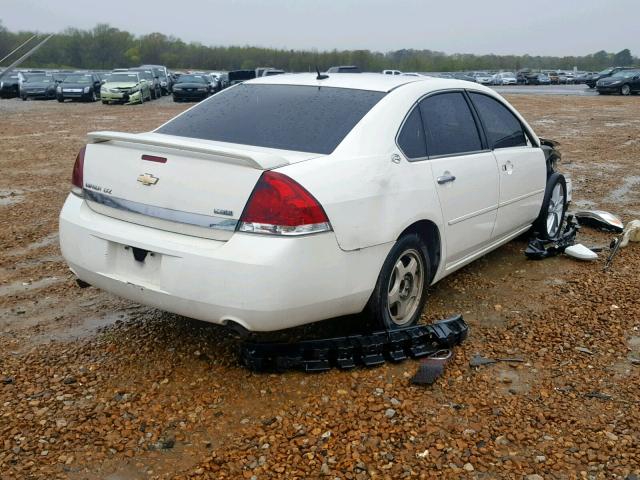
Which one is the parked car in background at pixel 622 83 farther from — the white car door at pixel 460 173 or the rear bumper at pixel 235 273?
the rear bumper at pixel 235 273

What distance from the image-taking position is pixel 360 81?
433 cm

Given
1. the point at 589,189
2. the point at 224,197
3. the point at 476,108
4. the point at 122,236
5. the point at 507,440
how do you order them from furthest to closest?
the point at 589,189 → the point at 476,108 → the point at 122,236 → the point at 224,197 → the point at 507,440

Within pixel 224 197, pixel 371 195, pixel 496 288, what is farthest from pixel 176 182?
pixel 496 288

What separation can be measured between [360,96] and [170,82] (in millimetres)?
39265

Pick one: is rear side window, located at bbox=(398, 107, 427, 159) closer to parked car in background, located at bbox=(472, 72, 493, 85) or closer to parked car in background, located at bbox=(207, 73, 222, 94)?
parked car in background, located at bbox=(207, 73, 222, 94)

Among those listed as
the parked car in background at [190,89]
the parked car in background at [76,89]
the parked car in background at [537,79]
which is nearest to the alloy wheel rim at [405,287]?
the parked car in background at [76,89]

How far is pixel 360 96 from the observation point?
405 centimetres

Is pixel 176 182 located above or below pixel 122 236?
above

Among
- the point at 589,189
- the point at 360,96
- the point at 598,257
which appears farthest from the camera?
the point at 589,189

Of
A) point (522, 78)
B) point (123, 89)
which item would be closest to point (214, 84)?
point (123, 89)

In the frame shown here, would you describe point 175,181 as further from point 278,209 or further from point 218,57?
point 218,57

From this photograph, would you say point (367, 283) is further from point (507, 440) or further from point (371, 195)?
point (507, 440)

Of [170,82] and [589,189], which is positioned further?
[170,82]

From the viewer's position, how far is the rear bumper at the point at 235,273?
10.1 feet
